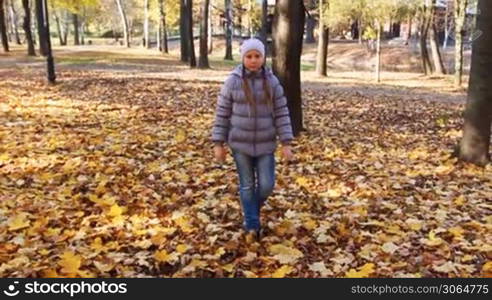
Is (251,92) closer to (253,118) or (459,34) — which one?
(253,118)

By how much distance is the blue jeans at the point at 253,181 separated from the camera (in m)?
4.96

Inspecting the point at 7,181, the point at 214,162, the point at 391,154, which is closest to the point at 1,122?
the point at 7,181

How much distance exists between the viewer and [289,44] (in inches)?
373

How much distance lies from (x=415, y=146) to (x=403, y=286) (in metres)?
6.02

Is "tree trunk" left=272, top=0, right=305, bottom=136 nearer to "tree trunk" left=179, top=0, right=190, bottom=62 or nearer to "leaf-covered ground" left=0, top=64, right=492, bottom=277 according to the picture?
"leaf-covered ground" left=0, top=64, right=492, bottom=277

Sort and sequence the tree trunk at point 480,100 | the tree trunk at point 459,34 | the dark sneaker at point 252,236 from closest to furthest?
1. the dark sneaker at point 252,236
2. the tree trunk at point 480,100
3. the tree trunk at point 459,34

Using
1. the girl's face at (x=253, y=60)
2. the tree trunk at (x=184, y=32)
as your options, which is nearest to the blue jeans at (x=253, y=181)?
the girl's face at (x=253, y=60)

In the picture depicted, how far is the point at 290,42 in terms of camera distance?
9469mm

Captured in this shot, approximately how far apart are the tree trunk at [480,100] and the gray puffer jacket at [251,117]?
161 inches

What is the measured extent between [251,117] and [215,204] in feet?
5.47

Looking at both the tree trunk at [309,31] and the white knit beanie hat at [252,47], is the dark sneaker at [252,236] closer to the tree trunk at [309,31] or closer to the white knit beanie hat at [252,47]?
the white knit beanie hat at [252,47]

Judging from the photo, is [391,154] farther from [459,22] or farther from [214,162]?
[459,22]

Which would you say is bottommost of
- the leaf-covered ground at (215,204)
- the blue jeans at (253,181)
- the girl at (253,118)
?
the leaf-covered ground at (215,204)

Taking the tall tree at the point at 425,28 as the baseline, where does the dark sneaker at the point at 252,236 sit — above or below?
below
